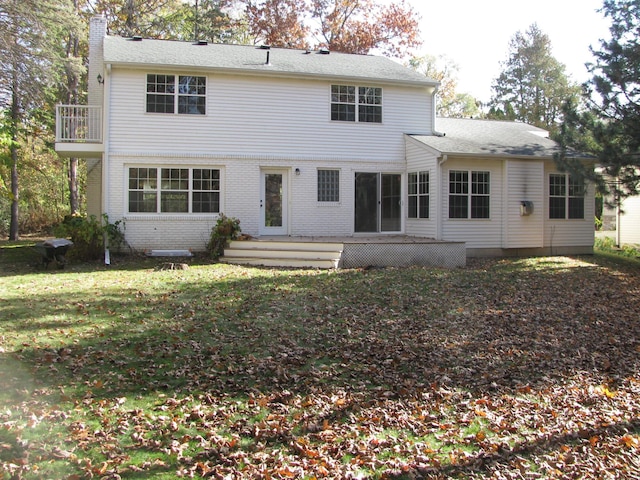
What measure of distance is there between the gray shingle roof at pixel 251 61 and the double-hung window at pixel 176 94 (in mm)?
504

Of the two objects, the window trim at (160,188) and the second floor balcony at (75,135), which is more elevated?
the second floor balcony at (75,135)

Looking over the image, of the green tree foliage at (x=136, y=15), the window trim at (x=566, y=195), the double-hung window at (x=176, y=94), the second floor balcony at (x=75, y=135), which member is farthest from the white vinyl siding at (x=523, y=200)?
the green tree foliage at (x=136, y=15)

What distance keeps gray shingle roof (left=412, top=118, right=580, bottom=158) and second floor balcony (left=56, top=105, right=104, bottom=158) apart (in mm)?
9288

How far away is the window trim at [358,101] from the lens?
665 inches

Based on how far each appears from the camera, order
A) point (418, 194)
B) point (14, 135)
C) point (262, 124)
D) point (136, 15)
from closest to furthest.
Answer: point (262, 124) < point (418, 194) < point (14, 135) < point (136, 15)

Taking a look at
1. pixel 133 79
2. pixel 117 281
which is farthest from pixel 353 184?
pixel 117 281

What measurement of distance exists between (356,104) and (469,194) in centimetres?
439

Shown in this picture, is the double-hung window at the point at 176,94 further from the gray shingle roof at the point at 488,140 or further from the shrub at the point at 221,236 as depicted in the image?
the gray shingle roof at the point at 488,140

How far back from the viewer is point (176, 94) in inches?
618

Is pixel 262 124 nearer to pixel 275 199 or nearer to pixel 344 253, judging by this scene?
pixel 275 199

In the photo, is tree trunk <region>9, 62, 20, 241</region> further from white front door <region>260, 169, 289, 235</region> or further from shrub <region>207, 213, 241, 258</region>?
white front door <region>260, 169, 289, 235</region>

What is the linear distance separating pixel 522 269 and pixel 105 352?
10.5 metres

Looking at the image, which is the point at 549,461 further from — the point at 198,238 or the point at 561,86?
the point at 561,86

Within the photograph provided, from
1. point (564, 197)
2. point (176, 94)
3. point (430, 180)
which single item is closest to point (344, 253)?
point (430, 180)
